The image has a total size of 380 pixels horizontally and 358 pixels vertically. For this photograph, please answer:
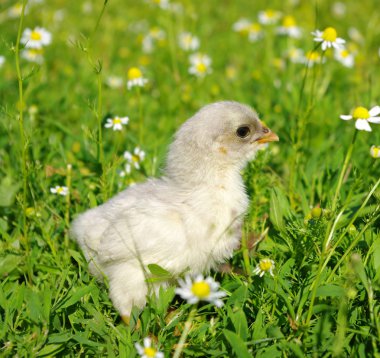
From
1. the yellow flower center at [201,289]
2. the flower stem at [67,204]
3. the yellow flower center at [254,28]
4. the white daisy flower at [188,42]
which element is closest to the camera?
the yellow flower center at [201,289]

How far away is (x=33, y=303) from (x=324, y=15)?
618 centimetres

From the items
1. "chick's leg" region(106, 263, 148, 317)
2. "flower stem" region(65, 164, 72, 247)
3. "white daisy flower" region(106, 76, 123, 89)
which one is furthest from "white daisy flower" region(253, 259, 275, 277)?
"white daisy flower" region(106, 76, 123, 89)

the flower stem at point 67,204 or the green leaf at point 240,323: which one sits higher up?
the flower stem at point 67,204

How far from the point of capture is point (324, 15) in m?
7.49

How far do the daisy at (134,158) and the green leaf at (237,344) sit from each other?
168 centimetres

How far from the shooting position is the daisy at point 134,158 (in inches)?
153

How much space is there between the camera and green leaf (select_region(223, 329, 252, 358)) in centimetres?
244

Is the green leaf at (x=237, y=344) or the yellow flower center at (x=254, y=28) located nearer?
the green leaf at (x=237, y=344)

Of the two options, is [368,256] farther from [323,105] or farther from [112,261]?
[323,105]

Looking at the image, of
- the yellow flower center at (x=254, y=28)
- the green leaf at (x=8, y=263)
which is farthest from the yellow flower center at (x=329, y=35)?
the yellow flower center at (x=254, y=28)

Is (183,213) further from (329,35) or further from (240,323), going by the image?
(329,35)

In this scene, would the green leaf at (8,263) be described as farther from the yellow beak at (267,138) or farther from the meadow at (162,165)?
the yellow beak at (267,138)

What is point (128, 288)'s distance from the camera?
291cm

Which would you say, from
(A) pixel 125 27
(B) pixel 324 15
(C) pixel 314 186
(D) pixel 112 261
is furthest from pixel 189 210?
(B) pixel 324 15
